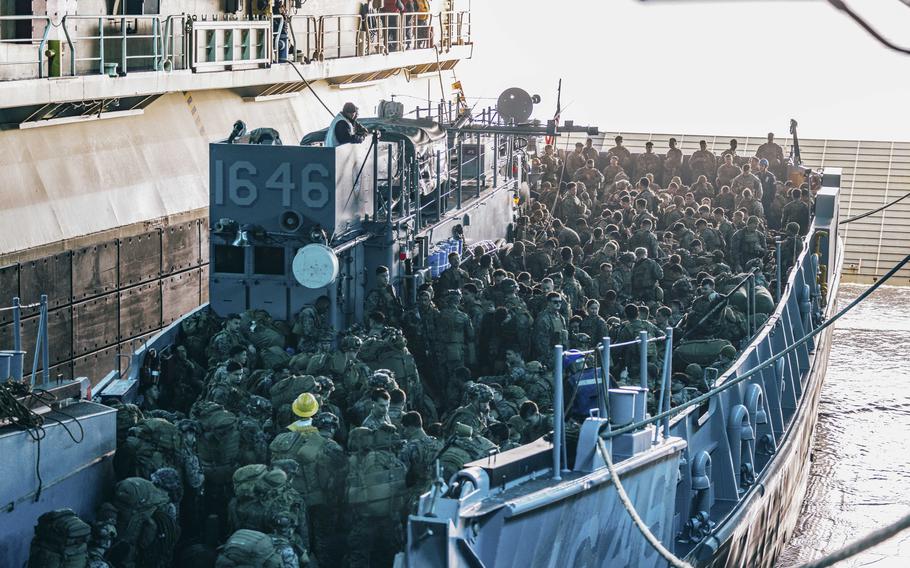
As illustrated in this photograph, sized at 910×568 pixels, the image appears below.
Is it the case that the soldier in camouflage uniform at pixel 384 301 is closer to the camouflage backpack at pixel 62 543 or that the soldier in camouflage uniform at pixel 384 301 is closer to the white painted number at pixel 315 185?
the white painted number at pixel 315 185

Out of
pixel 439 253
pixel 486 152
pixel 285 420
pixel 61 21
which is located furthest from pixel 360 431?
pixel 486 152

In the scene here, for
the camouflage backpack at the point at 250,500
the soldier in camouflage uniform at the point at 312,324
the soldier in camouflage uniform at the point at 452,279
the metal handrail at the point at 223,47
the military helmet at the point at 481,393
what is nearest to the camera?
the camouflage backpack at the point at 250,500

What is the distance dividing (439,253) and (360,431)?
5.97m

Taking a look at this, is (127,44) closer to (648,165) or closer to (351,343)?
(351,343)

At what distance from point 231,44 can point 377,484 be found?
43.2ft

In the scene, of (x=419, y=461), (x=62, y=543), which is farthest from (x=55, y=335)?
(x=62, y=543)

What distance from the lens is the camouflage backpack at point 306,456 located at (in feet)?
32.6

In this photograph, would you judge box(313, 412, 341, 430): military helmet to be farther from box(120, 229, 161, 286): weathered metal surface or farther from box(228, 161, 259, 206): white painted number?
box(120, 229, 161, 286): weathered metal surface

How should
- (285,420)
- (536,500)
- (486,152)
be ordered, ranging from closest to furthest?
(536,500) < (285,420) < (486,152)

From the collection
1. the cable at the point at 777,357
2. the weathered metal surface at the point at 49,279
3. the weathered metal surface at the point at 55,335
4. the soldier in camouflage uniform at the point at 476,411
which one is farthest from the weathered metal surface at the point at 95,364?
the cable at the point at 777,357

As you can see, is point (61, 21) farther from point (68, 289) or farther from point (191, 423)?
point (191, 423)

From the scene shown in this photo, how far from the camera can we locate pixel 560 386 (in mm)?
8891

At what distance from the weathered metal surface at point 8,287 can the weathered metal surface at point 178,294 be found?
12.0ft

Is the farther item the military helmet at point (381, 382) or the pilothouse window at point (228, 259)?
the pilothouse window at point (228, 259)
